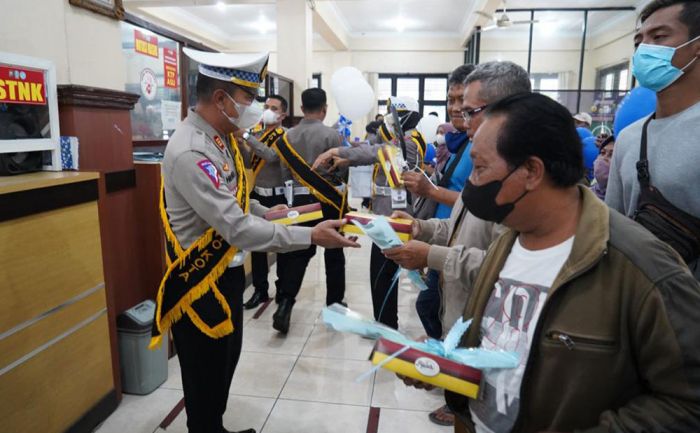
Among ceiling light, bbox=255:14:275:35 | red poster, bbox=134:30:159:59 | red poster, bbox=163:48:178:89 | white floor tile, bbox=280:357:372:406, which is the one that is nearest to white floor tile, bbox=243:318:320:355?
white floor tile, bbox=280:357:372:406

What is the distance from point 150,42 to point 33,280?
2.15m

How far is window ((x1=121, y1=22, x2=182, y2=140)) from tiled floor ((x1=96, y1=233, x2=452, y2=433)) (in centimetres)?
165

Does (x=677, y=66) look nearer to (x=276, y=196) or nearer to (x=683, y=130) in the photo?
(x=683, y=130)

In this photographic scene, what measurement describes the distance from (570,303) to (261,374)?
7.33ft

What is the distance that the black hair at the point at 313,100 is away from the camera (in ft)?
11.1

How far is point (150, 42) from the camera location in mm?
3268

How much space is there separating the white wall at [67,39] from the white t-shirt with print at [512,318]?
220cm

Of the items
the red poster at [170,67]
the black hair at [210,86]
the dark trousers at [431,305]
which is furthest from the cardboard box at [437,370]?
the red poster at [170,67]

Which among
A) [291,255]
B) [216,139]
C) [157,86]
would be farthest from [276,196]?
[216,139]

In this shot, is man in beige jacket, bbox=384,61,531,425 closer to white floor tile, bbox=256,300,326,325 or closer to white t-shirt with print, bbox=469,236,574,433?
white t-shirt with print, bbox=469,236,574,433

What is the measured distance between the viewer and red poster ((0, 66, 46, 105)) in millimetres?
1783

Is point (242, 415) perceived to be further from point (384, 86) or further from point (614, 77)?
point (384, 86)

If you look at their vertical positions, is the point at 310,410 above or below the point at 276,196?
below

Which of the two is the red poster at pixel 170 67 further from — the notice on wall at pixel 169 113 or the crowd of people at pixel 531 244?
the crowd of people at pixel 531 244
